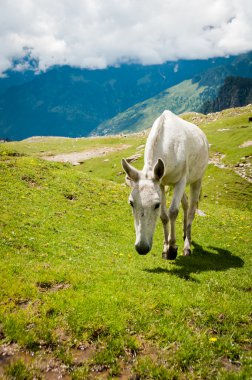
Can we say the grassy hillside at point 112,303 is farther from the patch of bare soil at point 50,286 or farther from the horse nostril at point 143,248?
the horse nostril at point 143,248

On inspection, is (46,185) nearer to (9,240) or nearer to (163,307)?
(9,240)

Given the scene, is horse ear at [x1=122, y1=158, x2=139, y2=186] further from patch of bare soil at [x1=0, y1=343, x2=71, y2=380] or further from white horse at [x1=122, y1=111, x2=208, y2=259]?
patch of bare soil at [x1=0, y1=343, x2=71, y2=380]

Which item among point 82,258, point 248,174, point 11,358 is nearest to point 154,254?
point 82,258

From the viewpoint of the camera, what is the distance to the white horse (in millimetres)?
10172

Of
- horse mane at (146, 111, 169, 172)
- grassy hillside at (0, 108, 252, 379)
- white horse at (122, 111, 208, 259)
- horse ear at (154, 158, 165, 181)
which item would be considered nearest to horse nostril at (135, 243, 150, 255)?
white horse at (122, 111, 208, 259)

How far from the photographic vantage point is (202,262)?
1487cm

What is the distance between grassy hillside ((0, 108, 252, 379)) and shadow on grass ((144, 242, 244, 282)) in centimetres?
6

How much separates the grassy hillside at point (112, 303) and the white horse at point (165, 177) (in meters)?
1.66

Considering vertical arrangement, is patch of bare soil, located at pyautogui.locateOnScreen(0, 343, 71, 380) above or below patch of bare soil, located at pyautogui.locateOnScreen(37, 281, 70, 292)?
below

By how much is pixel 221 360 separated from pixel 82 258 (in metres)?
8.03

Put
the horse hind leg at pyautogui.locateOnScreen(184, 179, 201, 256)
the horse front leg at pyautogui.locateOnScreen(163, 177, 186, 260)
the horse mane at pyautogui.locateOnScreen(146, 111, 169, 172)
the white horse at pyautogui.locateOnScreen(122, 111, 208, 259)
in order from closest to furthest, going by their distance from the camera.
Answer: the white horse at pyautogui.locateOnScreen(122, 111, 208, 259) < the horse mane at pyautogui.locateOnScreen(146, 111, 169, 172) < the horse front leg at pyautogui.locateOnScreen(163, 177, 186, 260) < the horse hind leg at pyautogui.locateOnScreen(184, 179, 201, 256)

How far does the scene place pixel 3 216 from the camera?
1734 centimetres

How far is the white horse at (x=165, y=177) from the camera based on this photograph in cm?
1017

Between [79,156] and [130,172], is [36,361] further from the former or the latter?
[79,156]
